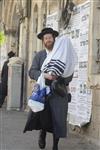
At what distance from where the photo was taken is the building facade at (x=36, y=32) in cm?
1066

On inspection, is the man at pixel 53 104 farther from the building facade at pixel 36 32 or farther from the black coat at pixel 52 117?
the building facade at pixel 36 32

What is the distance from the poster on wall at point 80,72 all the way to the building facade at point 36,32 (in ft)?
0.75

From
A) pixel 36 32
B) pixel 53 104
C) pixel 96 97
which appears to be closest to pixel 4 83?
pixel 36 32

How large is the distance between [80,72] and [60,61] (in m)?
3.04

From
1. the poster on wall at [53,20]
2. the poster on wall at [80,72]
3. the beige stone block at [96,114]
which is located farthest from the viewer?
the poster on wall at [53,20]

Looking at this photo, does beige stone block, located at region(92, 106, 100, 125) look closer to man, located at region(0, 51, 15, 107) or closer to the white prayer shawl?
the white prayer shawl

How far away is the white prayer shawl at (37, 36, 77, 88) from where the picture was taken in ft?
28.8

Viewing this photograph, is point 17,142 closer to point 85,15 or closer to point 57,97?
point 57,97

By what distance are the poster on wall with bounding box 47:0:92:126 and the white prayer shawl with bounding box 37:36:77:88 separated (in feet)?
6.98

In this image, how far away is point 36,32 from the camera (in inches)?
712

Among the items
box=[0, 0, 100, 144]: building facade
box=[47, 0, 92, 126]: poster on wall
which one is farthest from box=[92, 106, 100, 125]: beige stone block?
box=[47, 0, 92, 126]: poster on wall

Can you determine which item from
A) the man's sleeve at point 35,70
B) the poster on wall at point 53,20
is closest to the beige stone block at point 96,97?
the man's sleeve at point 35,70

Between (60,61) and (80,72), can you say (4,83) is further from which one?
(60,61)

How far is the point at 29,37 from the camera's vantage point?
18.8m
